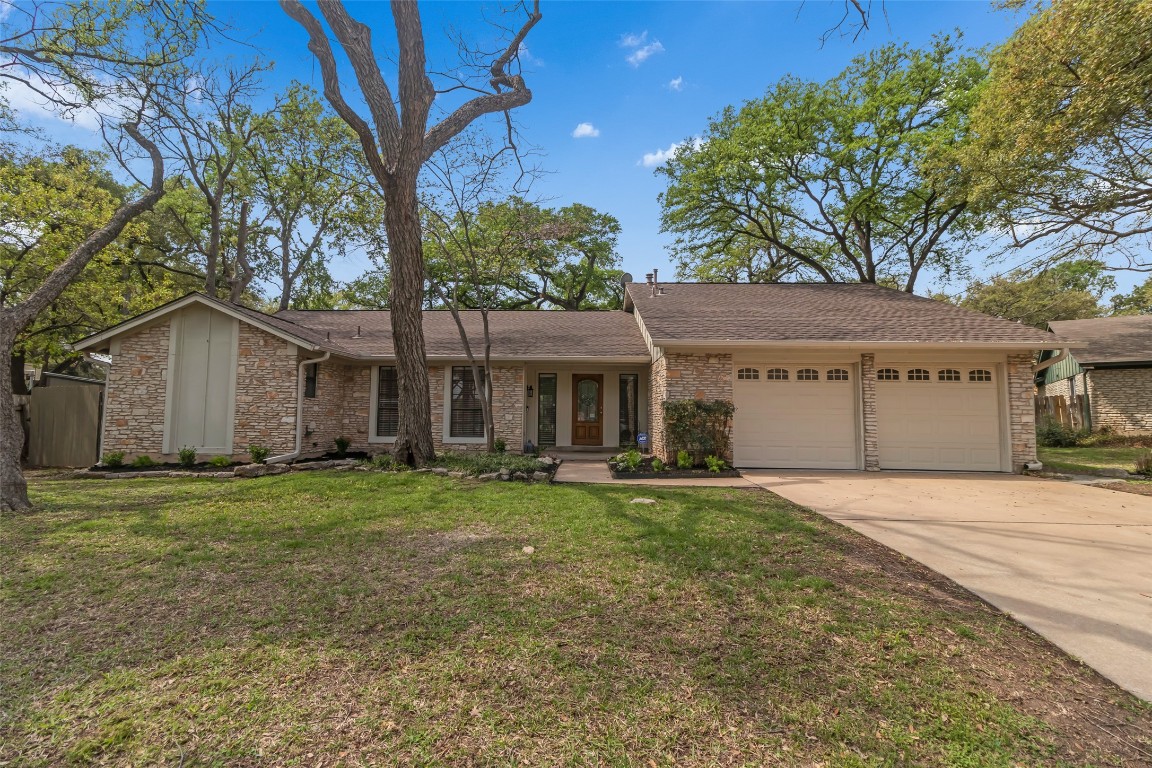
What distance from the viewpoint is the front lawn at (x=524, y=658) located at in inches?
76.3

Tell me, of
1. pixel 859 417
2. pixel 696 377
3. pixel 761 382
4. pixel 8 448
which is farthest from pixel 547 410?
pixel 8 448

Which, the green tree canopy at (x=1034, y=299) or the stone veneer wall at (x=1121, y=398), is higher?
the green tree canopy at (x=1034, y=299)

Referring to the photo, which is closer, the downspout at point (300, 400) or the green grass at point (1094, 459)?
the downspout at point (300, 400)

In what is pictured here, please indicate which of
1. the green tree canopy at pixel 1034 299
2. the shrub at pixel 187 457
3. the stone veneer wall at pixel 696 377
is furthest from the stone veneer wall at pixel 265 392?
the green tree canopy at pixel 1034 299

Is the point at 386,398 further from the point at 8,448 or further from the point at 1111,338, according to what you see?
the point at 1111,338

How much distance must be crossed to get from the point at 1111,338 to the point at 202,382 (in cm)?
2924

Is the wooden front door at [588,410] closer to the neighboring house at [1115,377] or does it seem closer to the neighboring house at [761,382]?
the neighboring house at [761,382]

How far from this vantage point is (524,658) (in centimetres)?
254

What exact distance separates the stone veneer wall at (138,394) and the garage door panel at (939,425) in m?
14.9

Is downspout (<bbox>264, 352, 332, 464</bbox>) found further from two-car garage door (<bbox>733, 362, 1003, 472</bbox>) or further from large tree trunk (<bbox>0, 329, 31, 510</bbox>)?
two-car garage door (<bbox>733, 362, 1003, 472</bbox>)

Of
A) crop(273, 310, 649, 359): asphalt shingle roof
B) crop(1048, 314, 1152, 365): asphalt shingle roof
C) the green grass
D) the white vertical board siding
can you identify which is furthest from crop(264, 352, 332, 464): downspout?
crop(1048, 314, 1152, 365): asphalt shingle roof

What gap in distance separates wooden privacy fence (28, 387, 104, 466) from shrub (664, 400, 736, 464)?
1241cm

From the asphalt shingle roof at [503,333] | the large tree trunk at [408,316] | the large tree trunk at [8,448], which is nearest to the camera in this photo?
the large tree trunk at [8,448]

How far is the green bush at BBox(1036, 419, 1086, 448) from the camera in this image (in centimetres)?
1588
